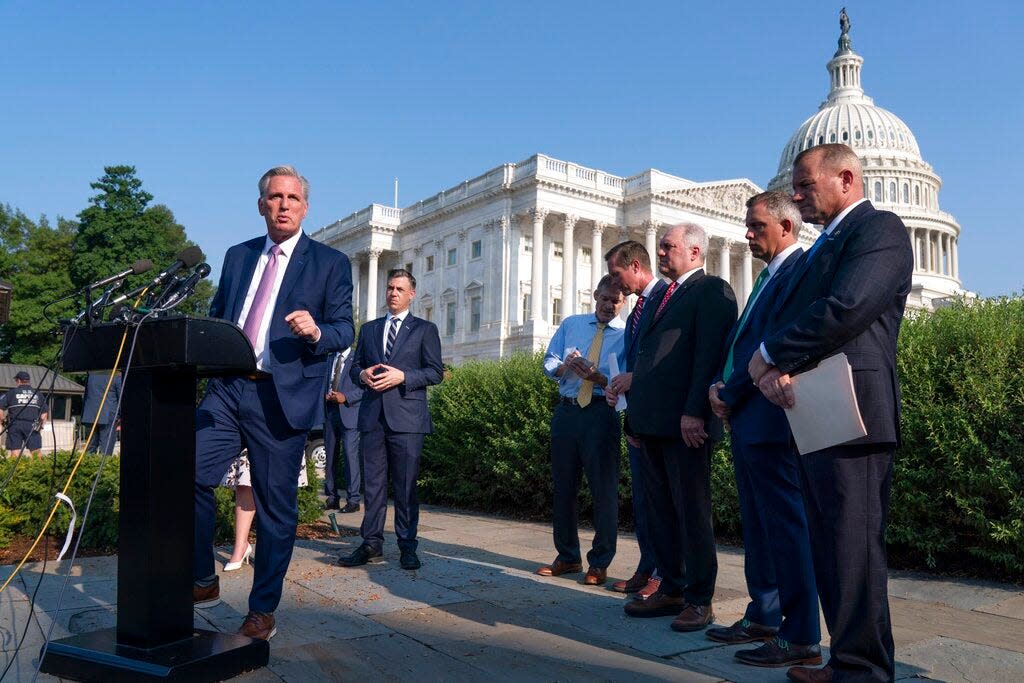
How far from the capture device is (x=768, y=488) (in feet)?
13.5

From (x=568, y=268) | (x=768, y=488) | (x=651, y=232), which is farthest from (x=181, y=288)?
(x=651, y=232)

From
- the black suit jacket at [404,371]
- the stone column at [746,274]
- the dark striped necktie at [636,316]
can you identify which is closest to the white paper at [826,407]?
the dark striped necktie at [636,316]

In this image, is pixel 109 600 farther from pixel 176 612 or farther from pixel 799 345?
pixel 799 345

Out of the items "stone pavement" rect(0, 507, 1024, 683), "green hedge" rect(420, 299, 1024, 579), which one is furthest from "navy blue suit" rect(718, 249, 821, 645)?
"green hedge" rect(420, 299, 1024, 579)

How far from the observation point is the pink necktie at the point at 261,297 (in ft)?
14.4

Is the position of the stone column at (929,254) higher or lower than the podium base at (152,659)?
higher

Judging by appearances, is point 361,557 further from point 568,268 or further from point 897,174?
point 897,174

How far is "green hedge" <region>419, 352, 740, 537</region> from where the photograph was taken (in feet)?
31.5

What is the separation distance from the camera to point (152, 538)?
133 inches

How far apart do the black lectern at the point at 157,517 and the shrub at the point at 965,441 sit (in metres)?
4.98

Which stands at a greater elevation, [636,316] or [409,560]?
[636,316]

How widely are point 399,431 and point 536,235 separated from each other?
55085mm

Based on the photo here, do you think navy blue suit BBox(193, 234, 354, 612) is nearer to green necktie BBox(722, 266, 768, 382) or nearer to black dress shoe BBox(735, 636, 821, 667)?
green necktie BBox(722, 266, 768, 382)

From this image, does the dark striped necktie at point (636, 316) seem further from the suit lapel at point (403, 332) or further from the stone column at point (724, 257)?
the stone column at point (724, 257)
